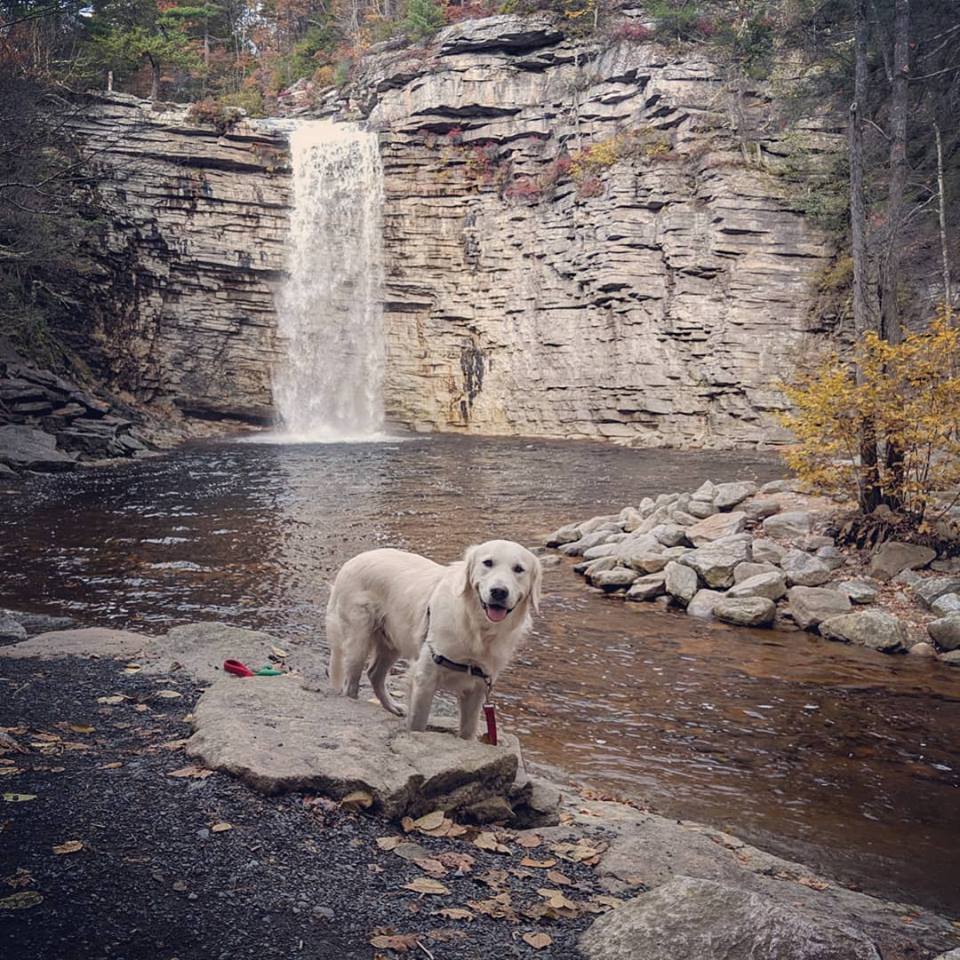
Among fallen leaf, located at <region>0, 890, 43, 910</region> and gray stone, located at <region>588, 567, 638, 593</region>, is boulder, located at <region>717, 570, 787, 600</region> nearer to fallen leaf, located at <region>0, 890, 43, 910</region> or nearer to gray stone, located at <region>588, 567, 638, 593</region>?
gray stone, located at <region>588, 567, 638, 593</region>

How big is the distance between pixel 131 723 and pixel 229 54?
5824 centimetres

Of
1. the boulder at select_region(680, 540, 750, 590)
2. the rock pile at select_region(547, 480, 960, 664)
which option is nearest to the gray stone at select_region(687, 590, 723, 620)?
the rock pile at select_region(547, 480, 960, 664)

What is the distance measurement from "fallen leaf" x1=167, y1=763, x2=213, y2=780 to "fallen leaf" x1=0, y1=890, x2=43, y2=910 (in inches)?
41.1

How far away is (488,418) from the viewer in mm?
37844

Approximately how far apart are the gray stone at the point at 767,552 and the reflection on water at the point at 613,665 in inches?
69.0

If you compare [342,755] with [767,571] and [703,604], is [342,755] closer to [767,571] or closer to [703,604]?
[703,604]

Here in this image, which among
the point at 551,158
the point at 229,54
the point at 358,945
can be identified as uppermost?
the point at 229,54

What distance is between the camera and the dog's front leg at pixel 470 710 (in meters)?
4.55

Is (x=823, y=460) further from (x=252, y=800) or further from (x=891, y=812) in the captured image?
(x=252, y=800)

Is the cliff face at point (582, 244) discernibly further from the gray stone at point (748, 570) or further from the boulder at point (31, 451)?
the gray stone at point (748, 570)

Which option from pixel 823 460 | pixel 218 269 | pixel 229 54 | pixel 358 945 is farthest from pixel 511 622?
pixel 229 54

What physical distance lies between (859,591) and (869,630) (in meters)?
1.12

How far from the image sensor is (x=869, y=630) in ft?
27.7

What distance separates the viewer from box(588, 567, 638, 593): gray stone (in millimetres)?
10844
